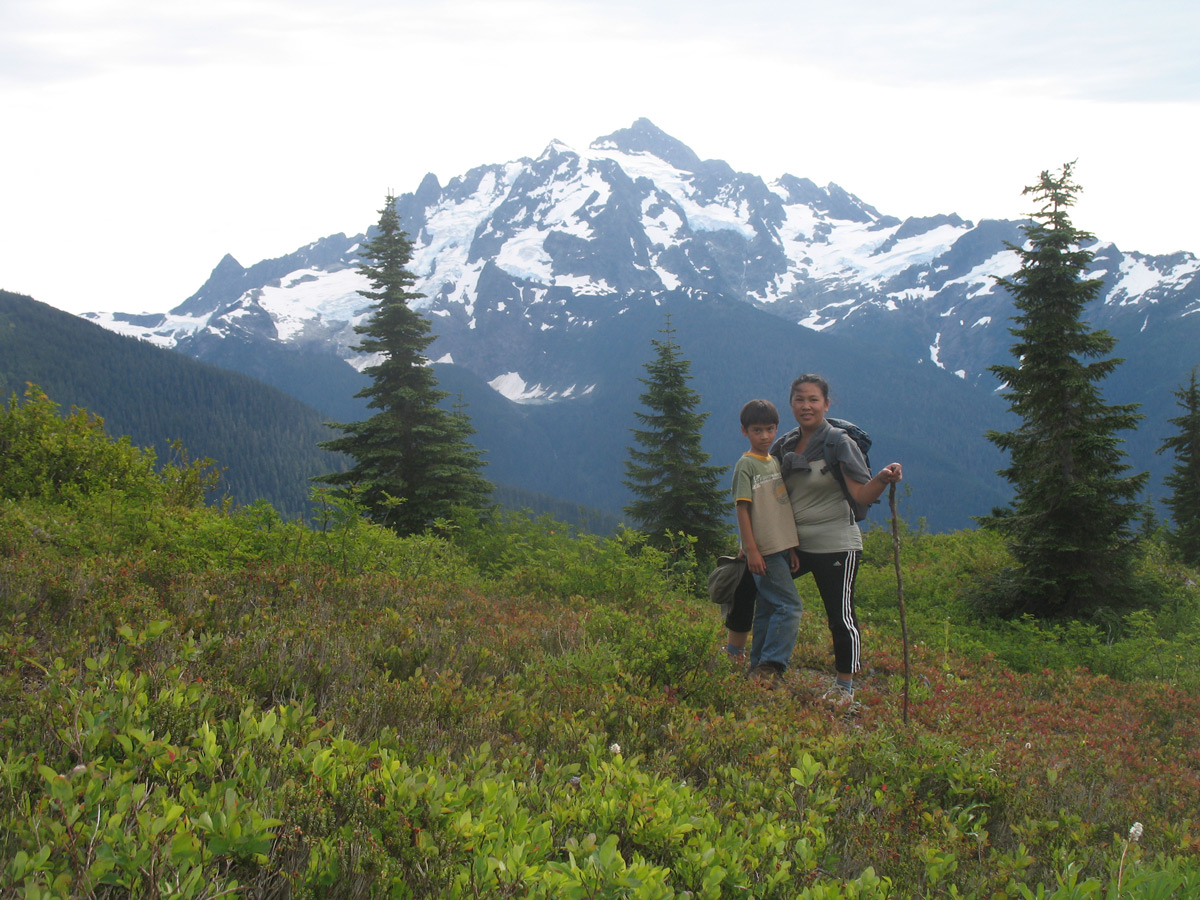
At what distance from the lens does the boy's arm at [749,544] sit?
5.35 m

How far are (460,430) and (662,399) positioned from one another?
6680 mm

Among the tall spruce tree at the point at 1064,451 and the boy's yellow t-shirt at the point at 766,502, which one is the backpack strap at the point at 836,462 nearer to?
the boy's yellow t-shirt at the point at 766,502

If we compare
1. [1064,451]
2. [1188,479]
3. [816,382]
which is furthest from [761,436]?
[1188,479]

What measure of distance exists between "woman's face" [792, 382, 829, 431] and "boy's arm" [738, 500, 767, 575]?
2.66ft

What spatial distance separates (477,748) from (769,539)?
9.88ft

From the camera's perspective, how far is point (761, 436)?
5551 mm

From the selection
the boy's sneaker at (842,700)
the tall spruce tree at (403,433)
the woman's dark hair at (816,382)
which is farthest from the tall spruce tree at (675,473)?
the woman's dark hair at (816,382)

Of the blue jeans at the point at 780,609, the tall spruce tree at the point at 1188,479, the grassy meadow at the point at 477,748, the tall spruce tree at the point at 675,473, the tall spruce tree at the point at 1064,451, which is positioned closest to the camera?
the grassy meadow at the point at 477,748

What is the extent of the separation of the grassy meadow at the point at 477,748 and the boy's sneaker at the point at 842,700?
97mm

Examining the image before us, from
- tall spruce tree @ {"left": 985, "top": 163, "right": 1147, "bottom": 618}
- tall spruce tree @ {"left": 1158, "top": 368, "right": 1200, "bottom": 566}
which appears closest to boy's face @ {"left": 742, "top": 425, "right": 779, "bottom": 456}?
tall spruce tree @ {"left": 985, "top": 163, "right": 1147, "bottom": 618}

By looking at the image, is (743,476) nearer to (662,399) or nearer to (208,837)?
(208,837)

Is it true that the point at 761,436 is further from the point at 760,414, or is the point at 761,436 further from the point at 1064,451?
the point at 1064,451

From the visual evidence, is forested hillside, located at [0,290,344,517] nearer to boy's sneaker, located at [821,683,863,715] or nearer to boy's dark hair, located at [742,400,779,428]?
boy's dark hair, located at [742,400,779,428]

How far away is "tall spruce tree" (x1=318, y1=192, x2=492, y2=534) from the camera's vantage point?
1805cm
